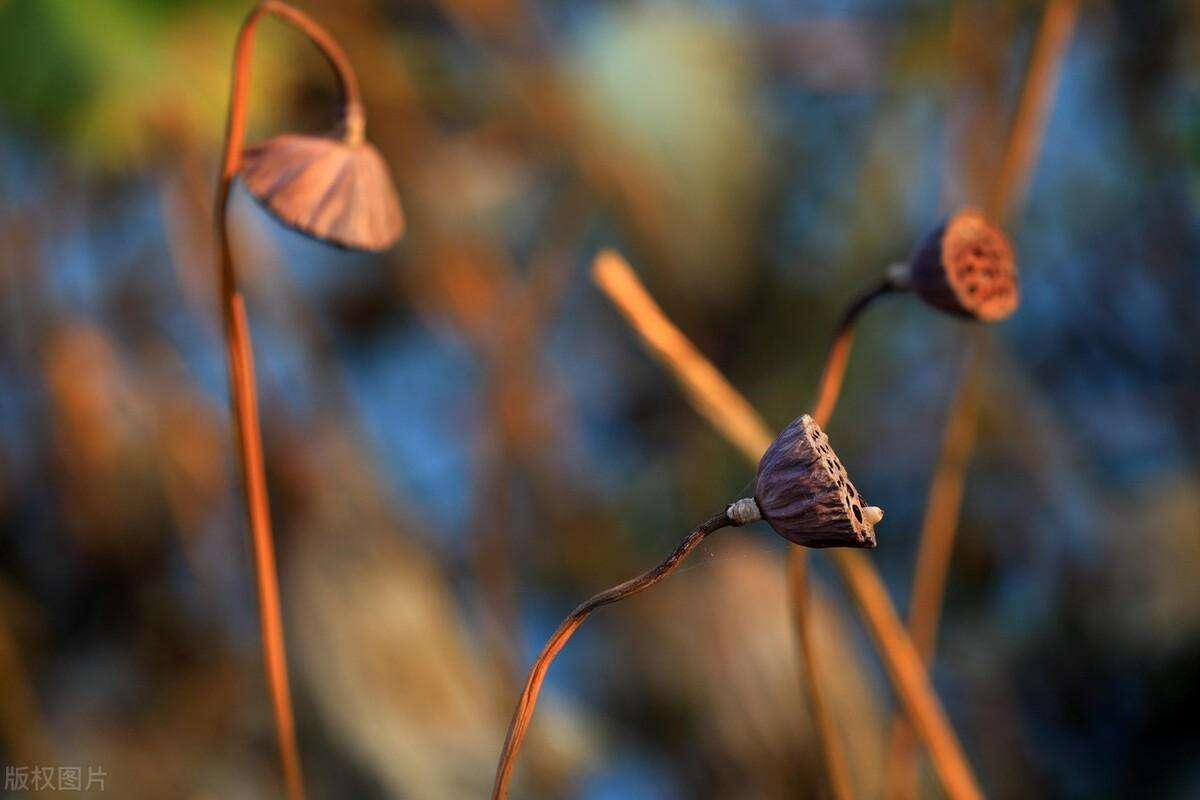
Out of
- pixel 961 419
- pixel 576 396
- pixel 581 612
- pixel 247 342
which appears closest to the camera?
pixel 581 612

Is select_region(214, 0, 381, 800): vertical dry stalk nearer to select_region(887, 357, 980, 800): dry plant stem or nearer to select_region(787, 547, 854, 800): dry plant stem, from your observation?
select_region(787, 547, 854, 800): dry plant stem

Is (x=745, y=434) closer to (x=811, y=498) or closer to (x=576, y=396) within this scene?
(x=811, y=498)

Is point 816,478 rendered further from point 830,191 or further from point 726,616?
point 830,191

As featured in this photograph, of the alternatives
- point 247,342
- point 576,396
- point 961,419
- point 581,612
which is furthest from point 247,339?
point 576,396

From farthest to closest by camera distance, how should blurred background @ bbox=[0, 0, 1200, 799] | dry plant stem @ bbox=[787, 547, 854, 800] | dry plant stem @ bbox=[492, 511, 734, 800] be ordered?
blurred background @ bbox=[0, 0, 1200, 799] → dry plant stem @ bbox=[787, 547, 854, 800] → dry plant stem @ bbox=[492, 511, 734, 800]

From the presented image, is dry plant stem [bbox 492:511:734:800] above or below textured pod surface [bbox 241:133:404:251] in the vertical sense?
below

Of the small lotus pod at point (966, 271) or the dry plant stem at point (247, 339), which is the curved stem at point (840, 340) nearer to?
the small lotus pod at point (966, 271)

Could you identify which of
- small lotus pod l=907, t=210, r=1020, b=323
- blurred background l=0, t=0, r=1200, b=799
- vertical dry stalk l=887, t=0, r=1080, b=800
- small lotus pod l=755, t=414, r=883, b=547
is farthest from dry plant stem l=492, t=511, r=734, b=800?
blurred background l=0, t=0, r=1200, b=799
